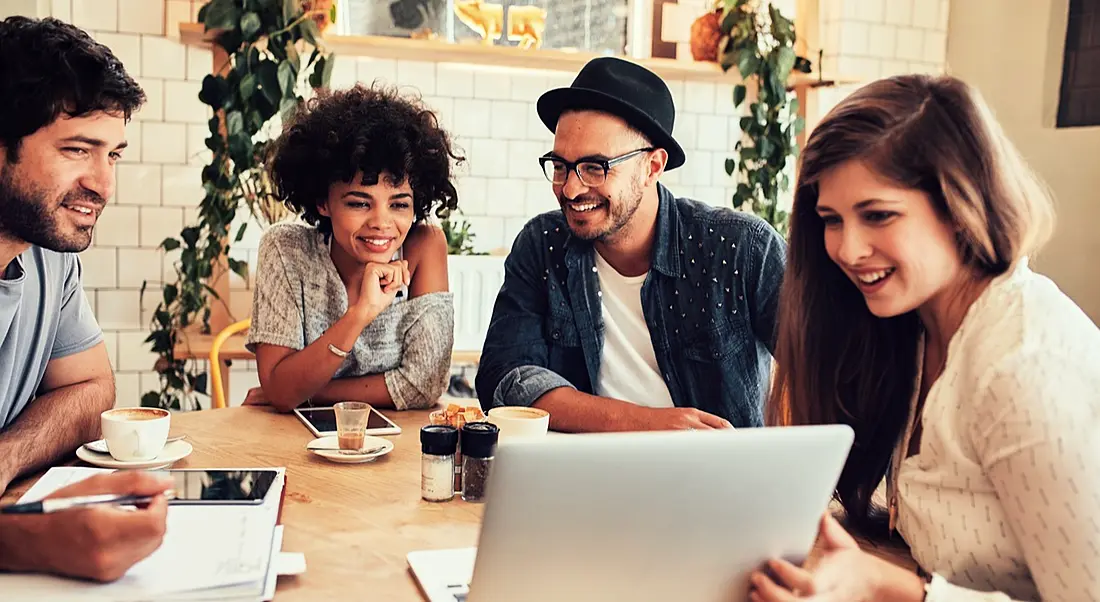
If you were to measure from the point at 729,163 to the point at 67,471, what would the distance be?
2.91 metres

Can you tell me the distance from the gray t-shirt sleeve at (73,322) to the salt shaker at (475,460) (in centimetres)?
84

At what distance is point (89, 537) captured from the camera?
107cm

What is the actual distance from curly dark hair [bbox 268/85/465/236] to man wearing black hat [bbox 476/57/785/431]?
314 mm

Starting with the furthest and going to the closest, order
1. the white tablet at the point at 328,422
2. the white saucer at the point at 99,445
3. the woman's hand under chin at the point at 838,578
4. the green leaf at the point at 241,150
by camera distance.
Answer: the green leaf at the point at 241,150 → the white tablet at the point at 328,422 → the white saucer at the point at 99,445 → the woman's hand under chin at the point at 838,578

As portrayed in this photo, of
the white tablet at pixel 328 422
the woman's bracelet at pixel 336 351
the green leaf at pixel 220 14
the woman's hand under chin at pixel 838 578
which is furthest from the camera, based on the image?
the green leaf at pixel 220 14

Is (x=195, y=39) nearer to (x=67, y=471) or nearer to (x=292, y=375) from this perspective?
(x=292, y=375)

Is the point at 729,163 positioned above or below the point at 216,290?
above

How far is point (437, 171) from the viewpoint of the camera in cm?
241

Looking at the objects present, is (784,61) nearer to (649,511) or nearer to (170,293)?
(170,293)

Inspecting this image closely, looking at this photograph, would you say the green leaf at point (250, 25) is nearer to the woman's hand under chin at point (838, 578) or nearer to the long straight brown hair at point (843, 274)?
the long straight brown hair at point (843, 274)

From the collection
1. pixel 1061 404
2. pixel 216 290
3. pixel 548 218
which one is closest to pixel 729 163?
pixel 548 218

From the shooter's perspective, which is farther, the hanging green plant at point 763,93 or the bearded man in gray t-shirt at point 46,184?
the hanging green plant at point 763,93

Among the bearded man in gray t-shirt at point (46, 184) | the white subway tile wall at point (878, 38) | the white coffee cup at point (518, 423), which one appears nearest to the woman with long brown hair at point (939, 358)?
the white coffee cup at point (518, 423)

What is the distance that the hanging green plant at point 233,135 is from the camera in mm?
3107
